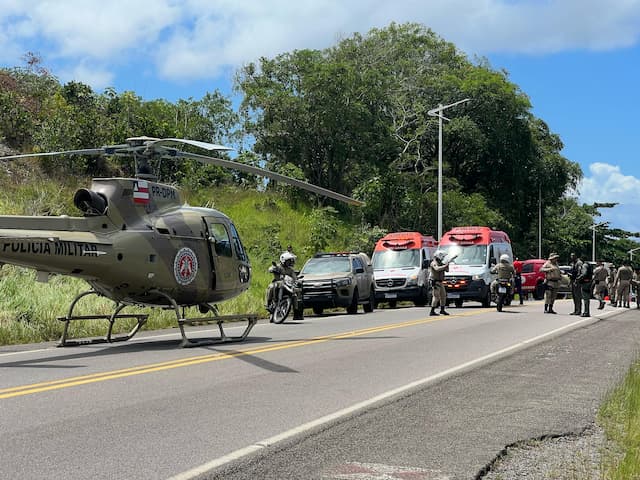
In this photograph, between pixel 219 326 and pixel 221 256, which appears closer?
pixel 219 326

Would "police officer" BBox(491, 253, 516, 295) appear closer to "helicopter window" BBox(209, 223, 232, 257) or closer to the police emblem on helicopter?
"helicopter window" BBox(209, 223, 232, 257)

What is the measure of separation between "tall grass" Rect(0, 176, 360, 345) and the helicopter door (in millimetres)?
3189

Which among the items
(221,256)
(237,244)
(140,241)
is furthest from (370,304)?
(140,241)

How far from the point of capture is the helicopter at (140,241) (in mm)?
11383

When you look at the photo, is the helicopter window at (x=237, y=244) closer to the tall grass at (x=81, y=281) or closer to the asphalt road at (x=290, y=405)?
the asphalt road at (x=290, y=405)

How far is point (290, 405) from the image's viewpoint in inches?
311

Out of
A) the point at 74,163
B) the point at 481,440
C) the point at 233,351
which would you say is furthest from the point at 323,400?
the point at 74,163

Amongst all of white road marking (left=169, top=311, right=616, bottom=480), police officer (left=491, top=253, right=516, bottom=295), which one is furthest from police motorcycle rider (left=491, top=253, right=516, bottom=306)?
white road marking (left=169, top=311, right=616, bottom=480)

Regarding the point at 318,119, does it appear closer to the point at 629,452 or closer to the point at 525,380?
the point at 525,380

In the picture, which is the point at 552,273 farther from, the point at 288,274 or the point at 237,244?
the point at 237,244

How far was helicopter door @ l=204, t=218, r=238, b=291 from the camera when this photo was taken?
46.8ft

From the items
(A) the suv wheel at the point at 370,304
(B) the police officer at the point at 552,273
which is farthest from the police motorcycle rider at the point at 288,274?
(B) the police officer at the point at 552,273

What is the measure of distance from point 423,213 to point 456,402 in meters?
40.6

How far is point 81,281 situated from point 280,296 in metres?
5.45
